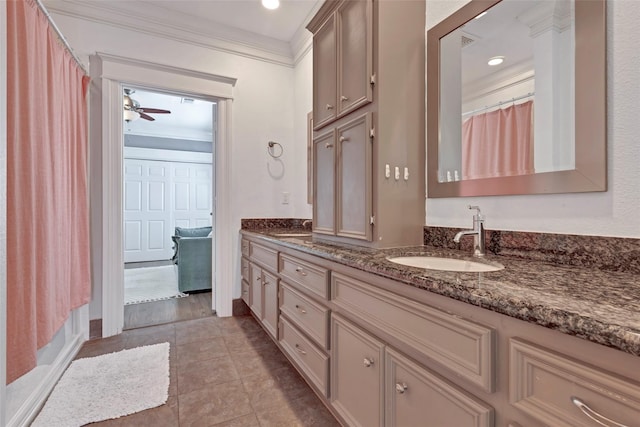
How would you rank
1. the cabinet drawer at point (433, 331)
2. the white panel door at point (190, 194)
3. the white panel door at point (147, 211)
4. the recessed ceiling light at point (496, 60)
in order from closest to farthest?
the cabinet drawer at point (433, 331)
the recessed ceiling light at point (496, 60)
the white panel door at point (147, 211)
the white panel door at point (190, 194)

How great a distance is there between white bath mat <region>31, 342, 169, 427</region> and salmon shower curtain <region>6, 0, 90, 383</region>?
35 cm

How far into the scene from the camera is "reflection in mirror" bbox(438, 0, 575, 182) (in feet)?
3.48

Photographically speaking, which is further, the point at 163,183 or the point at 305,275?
the point at 163,183

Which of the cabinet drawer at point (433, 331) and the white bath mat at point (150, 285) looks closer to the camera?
the cabinet drawer at point (433, 331)

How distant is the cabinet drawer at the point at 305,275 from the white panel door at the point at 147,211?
514 centimetres

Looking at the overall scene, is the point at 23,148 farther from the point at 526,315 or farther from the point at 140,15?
the point at 526,315

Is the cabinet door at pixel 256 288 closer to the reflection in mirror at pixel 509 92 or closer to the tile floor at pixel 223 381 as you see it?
the tile floor at pixel 223 381

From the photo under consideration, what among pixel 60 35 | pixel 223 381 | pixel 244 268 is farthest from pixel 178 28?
pixel 223 381

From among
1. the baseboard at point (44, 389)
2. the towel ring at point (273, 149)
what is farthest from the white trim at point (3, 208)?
the towel ring at point (273, 149)

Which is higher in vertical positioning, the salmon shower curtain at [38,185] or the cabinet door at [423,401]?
the salmon shower curtain at [38,185]

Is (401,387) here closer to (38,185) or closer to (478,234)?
(478,234)

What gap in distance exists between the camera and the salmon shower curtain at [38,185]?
130cm

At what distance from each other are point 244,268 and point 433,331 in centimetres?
227

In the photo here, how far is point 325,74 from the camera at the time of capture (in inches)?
70.8
